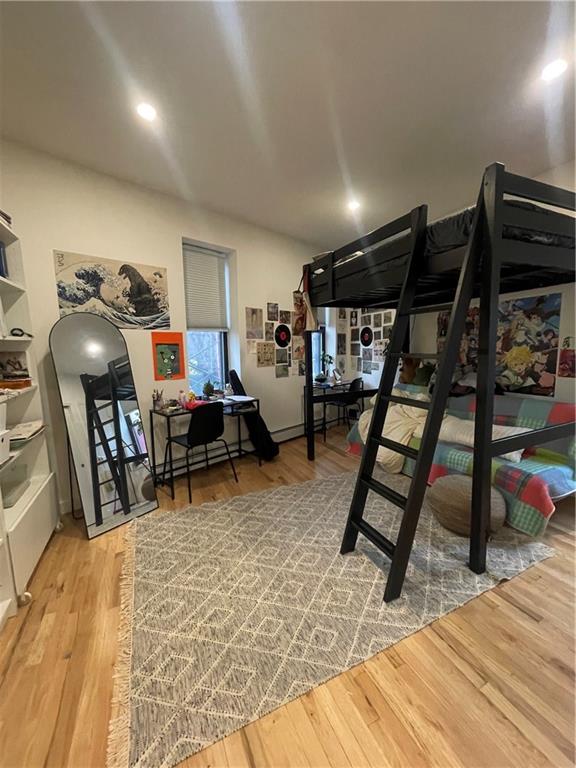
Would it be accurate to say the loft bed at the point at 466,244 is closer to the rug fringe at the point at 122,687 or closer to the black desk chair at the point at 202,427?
the black desk chair at the point at 202,427

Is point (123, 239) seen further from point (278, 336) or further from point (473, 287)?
point (473, 287)

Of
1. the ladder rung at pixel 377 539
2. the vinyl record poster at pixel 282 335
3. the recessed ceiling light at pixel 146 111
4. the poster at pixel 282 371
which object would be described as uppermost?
the recessed ceiling light at pixel 146 111

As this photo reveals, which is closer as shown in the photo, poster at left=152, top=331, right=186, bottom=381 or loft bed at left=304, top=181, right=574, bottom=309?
loft bed at left=304, top=181, right=574, bottom=309

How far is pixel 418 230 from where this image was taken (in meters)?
1.78

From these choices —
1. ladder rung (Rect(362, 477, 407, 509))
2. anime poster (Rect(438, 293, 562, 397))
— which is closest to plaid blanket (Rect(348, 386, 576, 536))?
anime poster (Rect(438, 293, 562, 397))

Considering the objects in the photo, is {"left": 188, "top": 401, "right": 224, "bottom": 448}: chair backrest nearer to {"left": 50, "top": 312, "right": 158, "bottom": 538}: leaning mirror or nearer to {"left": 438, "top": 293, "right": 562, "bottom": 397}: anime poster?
{"left": 50, "top": 312, "right": 158, "bottom": 538}: leaning mirror

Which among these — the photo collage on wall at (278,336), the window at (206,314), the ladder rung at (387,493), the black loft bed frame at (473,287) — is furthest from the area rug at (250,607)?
the photo collage on wall at (278,336)

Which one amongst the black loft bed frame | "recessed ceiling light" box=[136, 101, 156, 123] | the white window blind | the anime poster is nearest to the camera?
the black loft bed frame

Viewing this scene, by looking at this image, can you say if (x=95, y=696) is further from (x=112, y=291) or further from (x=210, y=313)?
(x=210, y=313)

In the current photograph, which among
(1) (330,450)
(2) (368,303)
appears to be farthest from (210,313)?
(1) (330,450)

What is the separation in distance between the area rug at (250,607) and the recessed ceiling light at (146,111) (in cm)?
282

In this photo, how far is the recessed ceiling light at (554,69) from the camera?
1.64 m

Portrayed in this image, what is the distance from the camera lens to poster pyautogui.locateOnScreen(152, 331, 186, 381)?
3.00 meters

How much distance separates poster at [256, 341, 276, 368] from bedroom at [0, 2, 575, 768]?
70cm
